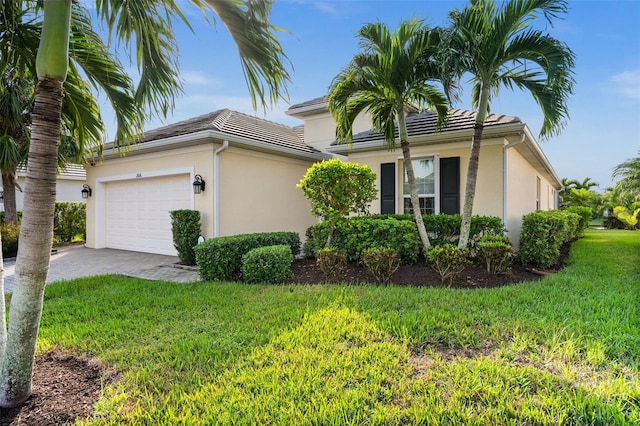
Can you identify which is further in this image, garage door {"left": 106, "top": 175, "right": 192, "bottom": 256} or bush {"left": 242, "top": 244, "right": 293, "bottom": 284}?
garage door {"left": 106, "top": 175, "right": 192, "bottom": 256}

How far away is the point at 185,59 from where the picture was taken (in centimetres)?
446

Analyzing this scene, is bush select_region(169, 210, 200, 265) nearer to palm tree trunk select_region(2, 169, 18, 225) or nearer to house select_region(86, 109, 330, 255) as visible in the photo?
house select_region(86, 109, 330, 255)

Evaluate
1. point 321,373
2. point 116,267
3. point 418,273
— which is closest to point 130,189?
point 116,267

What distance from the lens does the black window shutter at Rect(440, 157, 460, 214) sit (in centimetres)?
984

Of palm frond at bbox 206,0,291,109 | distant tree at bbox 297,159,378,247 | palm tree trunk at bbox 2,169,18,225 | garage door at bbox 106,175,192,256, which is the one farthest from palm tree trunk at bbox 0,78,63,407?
palm tree trunk at bbox 2,169,18,225

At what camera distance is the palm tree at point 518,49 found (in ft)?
21.8

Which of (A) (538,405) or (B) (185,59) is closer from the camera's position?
(A) (538,405)

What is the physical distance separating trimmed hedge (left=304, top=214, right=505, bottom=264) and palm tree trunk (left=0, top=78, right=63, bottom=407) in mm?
6156

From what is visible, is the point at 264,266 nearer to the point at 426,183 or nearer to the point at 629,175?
the point at 426,183

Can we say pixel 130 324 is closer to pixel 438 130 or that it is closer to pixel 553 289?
pixel 553 289

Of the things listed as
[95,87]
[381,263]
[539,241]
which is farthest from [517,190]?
[95,87]

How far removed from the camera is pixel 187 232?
31.4ft

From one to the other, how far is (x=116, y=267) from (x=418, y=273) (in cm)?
790

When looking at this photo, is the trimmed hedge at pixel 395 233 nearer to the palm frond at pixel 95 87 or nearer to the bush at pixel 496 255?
the bush at pixel 496 255
